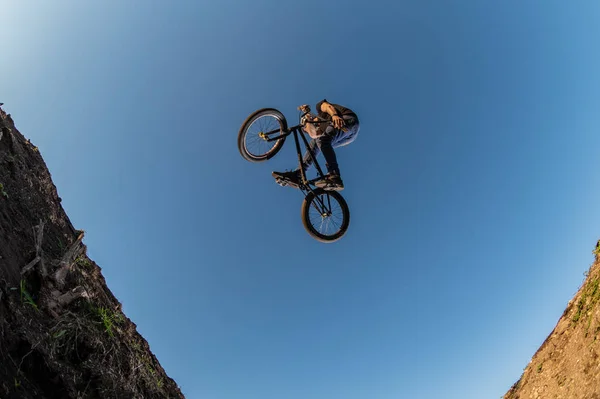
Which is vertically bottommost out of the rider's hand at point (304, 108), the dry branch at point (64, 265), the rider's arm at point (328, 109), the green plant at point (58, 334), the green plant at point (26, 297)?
the green plant at point (58, 334)

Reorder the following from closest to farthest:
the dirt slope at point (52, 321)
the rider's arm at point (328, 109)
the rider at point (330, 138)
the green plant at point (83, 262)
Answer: the dirt slope at point (52, 321) → the green plant at point (83, 262) → the rider's arm at point (328, 109) → the rider at point (330, 138)

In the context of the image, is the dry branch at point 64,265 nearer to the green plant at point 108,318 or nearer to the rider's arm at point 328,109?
the green plant at point 108,318

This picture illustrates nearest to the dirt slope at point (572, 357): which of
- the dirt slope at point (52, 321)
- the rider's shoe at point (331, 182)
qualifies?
the rider's shoe at point (331, 182)

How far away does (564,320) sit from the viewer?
10133 millimetres

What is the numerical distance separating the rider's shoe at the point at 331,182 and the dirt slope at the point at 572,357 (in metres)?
5.99

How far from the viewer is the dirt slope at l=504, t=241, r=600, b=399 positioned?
7.39 meters

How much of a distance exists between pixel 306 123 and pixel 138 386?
6676 mm

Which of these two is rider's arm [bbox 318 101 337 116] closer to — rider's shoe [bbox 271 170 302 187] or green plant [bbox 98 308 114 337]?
rider's shoe [bbox 271 170 302 187]

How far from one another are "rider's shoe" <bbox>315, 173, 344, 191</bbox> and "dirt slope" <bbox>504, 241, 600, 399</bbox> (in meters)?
5.99

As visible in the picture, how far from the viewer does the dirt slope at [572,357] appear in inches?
291

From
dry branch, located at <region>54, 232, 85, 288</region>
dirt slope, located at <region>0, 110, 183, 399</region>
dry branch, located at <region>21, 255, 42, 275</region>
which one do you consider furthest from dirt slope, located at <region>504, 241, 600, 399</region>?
dry branch, located at <region>21, 255, 42, 275</region>

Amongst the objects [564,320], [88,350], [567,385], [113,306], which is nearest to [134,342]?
[113,306]

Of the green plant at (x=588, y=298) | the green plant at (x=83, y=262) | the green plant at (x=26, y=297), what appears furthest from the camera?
the green plant at (x=83, y=262)

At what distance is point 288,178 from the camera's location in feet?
31.7
